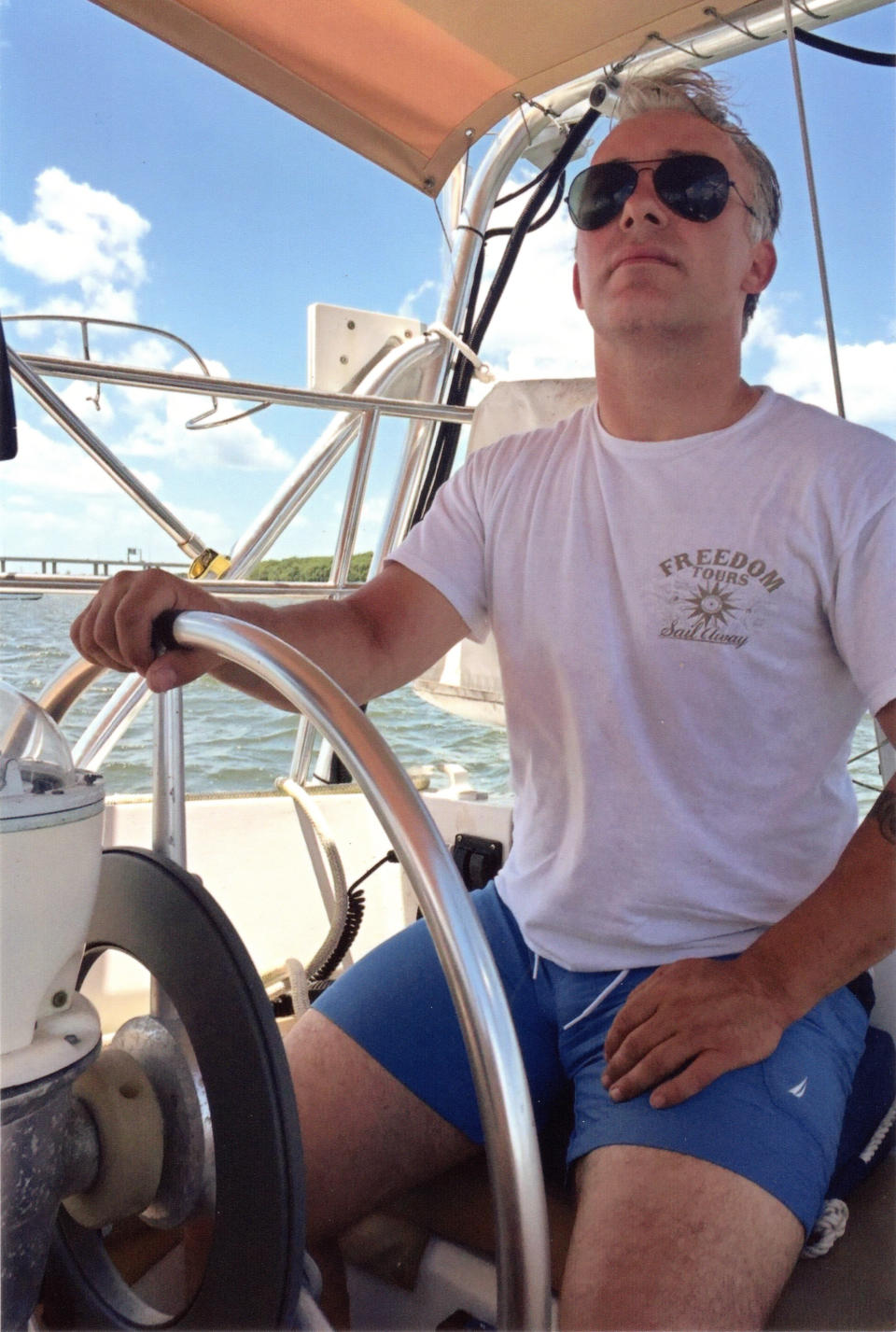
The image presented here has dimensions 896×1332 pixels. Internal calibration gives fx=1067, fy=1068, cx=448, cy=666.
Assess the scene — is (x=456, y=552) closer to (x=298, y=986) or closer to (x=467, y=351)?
(x=298, y=986)

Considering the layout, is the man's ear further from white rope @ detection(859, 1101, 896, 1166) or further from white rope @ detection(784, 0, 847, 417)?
white rope @ detection(859, 1101, 896, 1166)

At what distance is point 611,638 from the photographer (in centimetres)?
128

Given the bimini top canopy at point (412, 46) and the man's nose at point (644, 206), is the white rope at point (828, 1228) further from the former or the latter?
the bimini top canopy at point (412, 46)

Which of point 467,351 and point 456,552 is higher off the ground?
point 467,351

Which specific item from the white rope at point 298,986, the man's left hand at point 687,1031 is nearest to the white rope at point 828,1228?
the man's left hand at point 687,1031

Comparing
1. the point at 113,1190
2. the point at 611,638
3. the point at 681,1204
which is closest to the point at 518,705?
the point at 611,638

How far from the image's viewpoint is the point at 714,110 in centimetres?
150

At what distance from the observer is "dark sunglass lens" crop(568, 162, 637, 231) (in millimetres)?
1442

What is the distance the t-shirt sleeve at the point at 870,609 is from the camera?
112cm

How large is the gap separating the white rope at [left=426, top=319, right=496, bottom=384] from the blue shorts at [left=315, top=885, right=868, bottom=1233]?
1.49 metres

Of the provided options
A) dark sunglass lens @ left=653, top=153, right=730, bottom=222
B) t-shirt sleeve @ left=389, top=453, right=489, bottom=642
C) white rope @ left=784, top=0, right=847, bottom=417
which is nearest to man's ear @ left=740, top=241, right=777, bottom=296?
dark sunglass lens @ left=653, top=153, right=730, bottom=222

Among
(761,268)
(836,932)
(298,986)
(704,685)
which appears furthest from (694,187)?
(298,986)

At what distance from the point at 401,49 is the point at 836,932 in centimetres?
177

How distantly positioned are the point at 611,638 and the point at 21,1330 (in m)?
0.88
